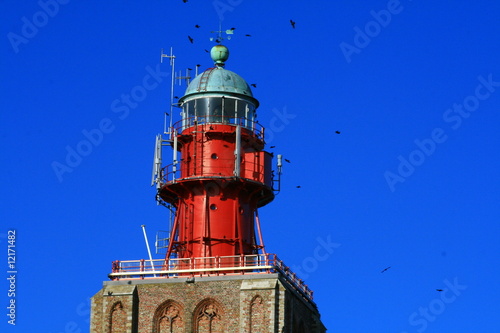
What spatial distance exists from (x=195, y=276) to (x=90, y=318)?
8138 millimetres

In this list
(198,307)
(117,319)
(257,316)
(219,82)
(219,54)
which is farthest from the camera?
(219,54)

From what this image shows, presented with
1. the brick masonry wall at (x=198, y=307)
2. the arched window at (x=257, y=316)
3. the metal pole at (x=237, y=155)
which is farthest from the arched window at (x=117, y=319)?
the metal pole at (x=237, y=155)

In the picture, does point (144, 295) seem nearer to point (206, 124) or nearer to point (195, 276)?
point (195, 276)

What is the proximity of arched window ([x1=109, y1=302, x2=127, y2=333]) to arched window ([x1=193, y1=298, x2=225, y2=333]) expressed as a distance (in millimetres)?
5086

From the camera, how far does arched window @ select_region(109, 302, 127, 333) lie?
5969 inches

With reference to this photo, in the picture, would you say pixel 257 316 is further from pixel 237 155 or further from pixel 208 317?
pixel 237 155

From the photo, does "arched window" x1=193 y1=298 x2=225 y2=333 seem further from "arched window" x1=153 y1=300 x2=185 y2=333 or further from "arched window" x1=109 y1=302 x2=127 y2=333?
"arched window" x1=109 y1=302 x2=127 y2=333

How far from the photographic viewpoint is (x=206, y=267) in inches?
6024

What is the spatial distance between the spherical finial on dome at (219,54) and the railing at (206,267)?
630 inches

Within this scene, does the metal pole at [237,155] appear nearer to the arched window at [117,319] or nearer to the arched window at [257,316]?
the arched window at [257,316]

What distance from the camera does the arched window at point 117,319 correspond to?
152 metres

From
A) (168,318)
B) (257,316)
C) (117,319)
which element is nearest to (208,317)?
(168,318)

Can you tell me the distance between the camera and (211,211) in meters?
156

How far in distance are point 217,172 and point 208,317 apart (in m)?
11.6
